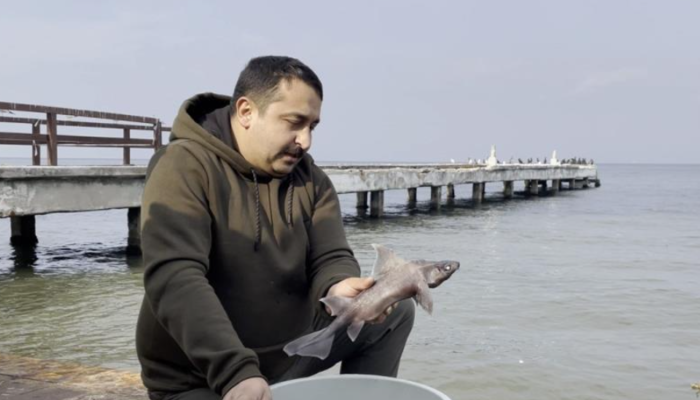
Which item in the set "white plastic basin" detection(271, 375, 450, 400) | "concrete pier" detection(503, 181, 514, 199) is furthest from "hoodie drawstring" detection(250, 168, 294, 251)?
"concrete pier" detection(503, 181, 514, 199)

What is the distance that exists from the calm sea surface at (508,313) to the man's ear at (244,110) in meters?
4.02

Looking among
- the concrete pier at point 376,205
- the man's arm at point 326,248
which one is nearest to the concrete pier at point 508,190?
the concrete pier at point 376,205

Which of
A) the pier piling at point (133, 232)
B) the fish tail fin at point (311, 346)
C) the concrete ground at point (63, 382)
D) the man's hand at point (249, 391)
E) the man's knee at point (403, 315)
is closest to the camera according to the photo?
the man's hand at point (249, 391)

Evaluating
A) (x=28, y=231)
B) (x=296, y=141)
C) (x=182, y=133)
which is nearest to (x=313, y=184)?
(x=296, y=141)

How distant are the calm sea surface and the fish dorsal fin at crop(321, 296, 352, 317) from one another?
11.7 ft

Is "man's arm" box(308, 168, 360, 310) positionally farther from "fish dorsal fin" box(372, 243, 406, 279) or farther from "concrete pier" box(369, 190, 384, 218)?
"concrete pier" box(369, 190, 384, 218)

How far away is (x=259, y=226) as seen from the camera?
2.75 m

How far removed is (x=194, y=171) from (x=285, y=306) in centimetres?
72

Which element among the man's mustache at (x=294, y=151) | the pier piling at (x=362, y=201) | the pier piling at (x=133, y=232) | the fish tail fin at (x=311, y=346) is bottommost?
the pier piling at (x=362, y=201)

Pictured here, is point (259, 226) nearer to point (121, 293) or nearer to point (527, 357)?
point (527, 357)

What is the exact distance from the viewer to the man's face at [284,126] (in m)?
2.65

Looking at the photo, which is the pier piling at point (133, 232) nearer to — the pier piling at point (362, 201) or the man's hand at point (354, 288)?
the man's hand at point (354, 288)

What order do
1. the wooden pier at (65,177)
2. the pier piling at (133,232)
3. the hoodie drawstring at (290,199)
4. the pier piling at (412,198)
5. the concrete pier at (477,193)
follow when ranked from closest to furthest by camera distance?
the hoodie drawstring at (290,199)
the wooden pier at (65,177)
the pier piling at (133,232)
the pier piling at (412,198)
the concrete pier at (477,193)

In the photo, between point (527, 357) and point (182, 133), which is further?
point (527, 357)
